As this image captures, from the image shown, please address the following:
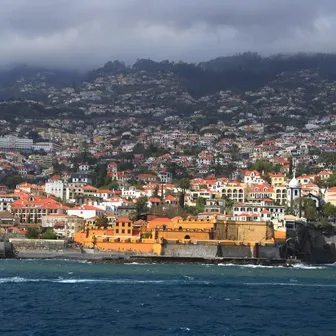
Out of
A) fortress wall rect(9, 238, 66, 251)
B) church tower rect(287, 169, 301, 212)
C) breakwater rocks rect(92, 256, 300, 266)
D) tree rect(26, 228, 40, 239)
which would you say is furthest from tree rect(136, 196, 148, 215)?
breakwater rocks rect(92, 256, 300, 266)

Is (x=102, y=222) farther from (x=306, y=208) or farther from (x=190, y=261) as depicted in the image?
(x=306, y=208)

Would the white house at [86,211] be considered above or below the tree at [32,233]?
above

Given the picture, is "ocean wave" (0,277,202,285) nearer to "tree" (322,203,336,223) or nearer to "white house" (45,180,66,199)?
"tree" (322,203,336,223)

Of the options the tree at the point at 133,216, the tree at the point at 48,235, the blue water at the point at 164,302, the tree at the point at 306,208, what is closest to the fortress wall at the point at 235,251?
the blue water at the point at 164,302

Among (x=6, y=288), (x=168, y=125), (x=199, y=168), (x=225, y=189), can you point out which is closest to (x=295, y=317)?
(x=6, y=288)

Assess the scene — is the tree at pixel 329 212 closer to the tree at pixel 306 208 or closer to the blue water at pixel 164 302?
the tree at pixel 306 208

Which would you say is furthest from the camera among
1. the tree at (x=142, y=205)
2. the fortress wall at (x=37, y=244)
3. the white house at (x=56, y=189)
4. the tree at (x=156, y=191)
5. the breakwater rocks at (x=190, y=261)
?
the white house at (x=56, y=189)

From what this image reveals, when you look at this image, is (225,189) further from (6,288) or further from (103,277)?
(6,288)

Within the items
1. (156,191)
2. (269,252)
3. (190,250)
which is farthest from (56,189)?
(269,252)

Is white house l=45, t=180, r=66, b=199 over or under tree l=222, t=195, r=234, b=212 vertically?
over

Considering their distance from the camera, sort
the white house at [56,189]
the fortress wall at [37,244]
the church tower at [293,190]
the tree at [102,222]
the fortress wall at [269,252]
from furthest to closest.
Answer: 1. the white house at [56,189]
2. the church tower at [293,190]
3. the tree at [102,222]
4. the fortress wall at [37,244]
5. the fortress wall at [269,252]
